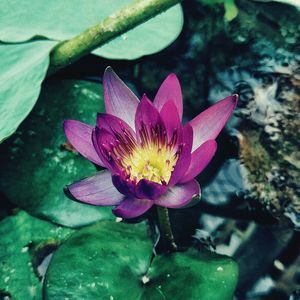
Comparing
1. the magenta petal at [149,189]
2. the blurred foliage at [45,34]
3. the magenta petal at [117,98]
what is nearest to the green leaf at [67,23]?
the blurred foliage at [45,34]

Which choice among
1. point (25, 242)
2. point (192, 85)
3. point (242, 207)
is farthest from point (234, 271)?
point (192, 85)

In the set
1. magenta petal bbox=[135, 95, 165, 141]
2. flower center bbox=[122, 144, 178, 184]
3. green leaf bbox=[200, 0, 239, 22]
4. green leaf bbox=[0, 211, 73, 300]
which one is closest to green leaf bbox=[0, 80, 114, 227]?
green leaf bbox=[0, 211, 73, 300]

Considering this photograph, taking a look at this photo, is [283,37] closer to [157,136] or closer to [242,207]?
[242,207]

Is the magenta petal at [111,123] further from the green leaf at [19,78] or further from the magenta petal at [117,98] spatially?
the green leaf at [19,78]

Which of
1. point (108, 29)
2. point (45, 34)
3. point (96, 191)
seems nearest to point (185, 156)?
point (96, 191)

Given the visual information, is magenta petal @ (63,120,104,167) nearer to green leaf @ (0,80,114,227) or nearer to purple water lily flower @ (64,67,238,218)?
purple water lily flower @ (64,67,238,218)

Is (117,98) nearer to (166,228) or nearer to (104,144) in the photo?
(104,144)
